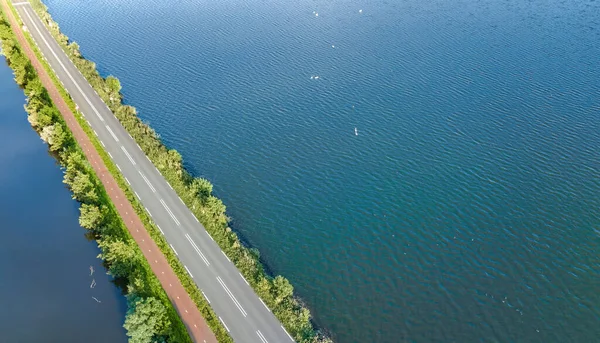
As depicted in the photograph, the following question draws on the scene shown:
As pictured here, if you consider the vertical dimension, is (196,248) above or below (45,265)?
above

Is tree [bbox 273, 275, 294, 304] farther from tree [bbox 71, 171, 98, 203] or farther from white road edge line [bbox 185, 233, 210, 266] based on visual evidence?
tree [bbox 71, 171, 98, 203]

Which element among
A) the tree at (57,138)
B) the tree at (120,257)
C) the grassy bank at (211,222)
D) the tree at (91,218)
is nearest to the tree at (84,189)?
the tree at (91,218)

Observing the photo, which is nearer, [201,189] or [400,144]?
[201,189]

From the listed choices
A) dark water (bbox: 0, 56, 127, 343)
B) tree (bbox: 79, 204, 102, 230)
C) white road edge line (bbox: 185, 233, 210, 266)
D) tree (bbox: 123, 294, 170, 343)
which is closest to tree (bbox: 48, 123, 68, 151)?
dark water (bbox: 0, 56, 127, 343)

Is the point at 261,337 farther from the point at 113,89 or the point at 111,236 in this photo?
the point at 113,89

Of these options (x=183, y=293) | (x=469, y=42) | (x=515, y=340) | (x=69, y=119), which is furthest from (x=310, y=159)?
(x=469, y=42)

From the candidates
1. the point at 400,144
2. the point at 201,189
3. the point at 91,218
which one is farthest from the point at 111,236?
the point at 400,144
